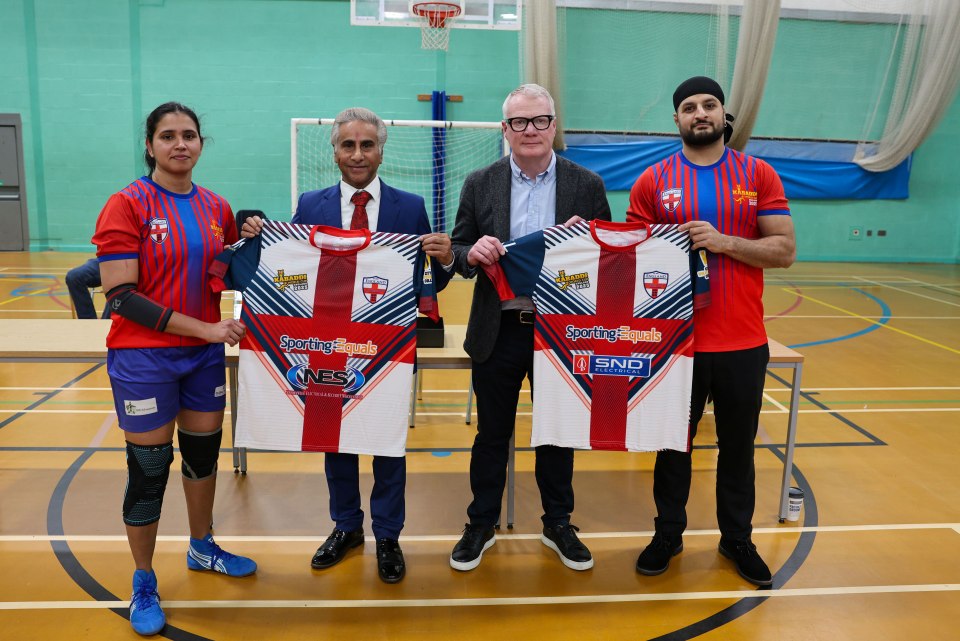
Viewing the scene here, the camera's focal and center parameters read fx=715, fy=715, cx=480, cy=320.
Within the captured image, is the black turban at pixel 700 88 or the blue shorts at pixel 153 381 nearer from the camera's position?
the blue shorts at pixel 153 381

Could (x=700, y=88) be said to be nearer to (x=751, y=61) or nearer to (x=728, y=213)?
(x=728, y=213)

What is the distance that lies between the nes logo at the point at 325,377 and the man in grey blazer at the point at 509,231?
48 cm

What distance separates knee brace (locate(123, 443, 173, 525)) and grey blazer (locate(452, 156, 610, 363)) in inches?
48.8

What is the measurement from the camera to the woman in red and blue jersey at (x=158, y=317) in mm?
2449

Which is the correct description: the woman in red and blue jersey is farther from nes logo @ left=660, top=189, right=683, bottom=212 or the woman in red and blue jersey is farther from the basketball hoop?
the basketball hoop

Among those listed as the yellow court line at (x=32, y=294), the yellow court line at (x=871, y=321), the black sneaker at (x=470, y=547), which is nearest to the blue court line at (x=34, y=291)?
the yellow court line at (x=32, y=294)

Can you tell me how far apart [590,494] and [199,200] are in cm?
246

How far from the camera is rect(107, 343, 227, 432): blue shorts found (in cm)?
251

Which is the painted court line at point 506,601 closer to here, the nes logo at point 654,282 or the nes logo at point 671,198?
the nes logo at point 654,282

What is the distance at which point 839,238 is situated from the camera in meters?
13.6

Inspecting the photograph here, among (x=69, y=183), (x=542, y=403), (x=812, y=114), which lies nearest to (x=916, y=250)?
(x=812, y=114)

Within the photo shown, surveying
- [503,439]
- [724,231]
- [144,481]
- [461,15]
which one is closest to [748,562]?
[503,439]

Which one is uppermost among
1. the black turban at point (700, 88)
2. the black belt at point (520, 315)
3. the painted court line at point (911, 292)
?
the black turban at point (700, 88)

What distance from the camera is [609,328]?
289 centimetres
